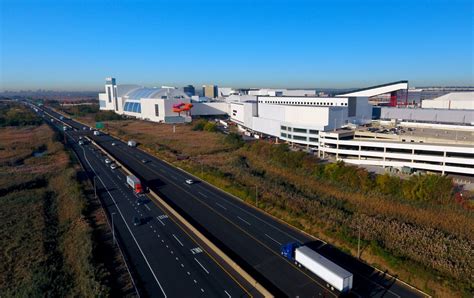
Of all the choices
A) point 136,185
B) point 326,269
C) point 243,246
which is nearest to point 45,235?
point 136,185

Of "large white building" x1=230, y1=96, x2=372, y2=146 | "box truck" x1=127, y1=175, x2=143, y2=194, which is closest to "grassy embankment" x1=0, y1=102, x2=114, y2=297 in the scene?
"box truck" x1=127, y1=175, x2=143, y2=194

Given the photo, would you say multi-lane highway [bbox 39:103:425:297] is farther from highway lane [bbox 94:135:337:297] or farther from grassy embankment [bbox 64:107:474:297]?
grassy embankment [bbox 64:107:474:297]

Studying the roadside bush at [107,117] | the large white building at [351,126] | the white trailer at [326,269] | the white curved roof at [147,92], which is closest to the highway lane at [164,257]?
the white trailer at [326,269]

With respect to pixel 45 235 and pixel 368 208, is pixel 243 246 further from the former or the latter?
pixel 45 235

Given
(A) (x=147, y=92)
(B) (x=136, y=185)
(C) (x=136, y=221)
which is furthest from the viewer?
(A) (x=147, y=92)

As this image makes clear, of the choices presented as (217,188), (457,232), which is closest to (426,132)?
(457,232)

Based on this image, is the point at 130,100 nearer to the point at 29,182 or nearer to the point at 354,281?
the point at 29,182
